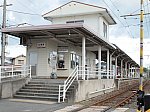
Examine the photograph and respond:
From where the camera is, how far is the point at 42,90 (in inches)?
675

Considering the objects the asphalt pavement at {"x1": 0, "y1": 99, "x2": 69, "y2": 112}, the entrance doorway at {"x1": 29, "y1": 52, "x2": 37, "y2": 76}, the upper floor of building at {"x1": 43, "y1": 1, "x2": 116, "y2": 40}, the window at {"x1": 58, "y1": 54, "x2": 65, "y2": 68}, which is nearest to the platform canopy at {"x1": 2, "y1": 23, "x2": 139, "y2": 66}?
the entrance doorway at {"x1": 29, "y1": 52, "x2": 37, "y2": 76}

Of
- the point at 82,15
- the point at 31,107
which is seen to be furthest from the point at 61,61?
the point at 31,107

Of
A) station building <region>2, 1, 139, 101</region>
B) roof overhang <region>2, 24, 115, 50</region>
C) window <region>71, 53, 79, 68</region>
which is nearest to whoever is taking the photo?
roof overhang <region>2, 24, 115, 50</region>

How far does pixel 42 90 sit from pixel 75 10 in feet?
45.8

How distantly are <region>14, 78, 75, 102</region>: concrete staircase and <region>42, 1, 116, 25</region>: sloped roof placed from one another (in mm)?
11634

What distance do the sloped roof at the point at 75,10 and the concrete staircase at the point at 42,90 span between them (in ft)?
38.2

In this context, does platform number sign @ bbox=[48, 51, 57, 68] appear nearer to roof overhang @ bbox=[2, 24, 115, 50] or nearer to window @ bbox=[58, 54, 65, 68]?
window @ bbox=[58, 54, 65, 68]

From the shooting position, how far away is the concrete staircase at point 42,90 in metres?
16.3

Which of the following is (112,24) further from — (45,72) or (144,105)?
(144,105)

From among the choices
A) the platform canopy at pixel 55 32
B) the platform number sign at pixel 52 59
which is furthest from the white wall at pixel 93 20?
the platform number sign at pixel 52 59

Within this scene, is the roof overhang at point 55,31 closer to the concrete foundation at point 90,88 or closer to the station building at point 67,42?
the station building at point 67,42

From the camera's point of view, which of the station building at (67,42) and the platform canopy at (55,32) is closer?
the platform canopy at (55,32)

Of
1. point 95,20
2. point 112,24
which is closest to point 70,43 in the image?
point 95,20

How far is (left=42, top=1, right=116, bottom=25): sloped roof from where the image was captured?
27680mm
